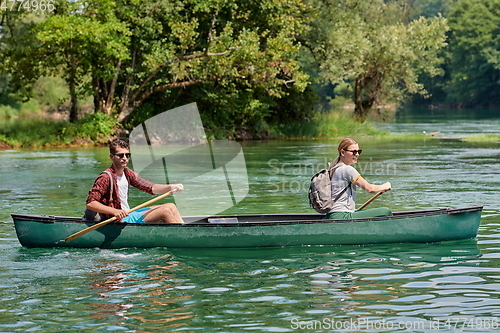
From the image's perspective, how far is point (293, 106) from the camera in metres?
35.2

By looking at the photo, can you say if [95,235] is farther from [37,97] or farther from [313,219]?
[37,97]

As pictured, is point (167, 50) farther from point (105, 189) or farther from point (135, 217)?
point (105, 189)

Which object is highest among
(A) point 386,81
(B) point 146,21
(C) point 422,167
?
(B) point 146,21

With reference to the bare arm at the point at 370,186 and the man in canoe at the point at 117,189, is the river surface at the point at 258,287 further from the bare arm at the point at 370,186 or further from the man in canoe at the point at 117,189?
the bare arm at the point at 370,186

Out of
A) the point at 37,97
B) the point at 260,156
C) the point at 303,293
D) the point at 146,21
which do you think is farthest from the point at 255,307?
the point at 37,97

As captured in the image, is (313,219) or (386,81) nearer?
(313,219)

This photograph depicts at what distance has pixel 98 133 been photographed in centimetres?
2916

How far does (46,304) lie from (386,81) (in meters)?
32.9

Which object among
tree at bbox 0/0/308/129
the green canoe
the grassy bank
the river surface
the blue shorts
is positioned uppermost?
tree at bbox 0/0/308/129

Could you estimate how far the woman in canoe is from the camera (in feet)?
30.5

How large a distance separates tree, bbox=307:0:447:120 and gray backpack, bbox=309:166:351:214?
78.2 feet

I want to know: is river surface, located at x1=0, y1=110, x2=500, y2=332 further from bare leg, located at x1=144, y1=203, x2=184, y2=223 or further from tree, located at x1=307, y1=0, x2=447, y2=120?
tree, located at x1=307, y1=0, x2=447, y2=120

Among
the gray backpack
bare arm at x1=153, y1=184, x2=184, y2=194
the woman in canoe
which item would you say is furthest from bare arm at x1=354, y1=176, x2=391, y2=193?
bare arm at x1=153, y1=184, x2=184, y2=194

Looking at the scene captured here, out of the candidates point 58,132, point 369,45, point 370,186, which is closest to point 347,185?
point 370,186
